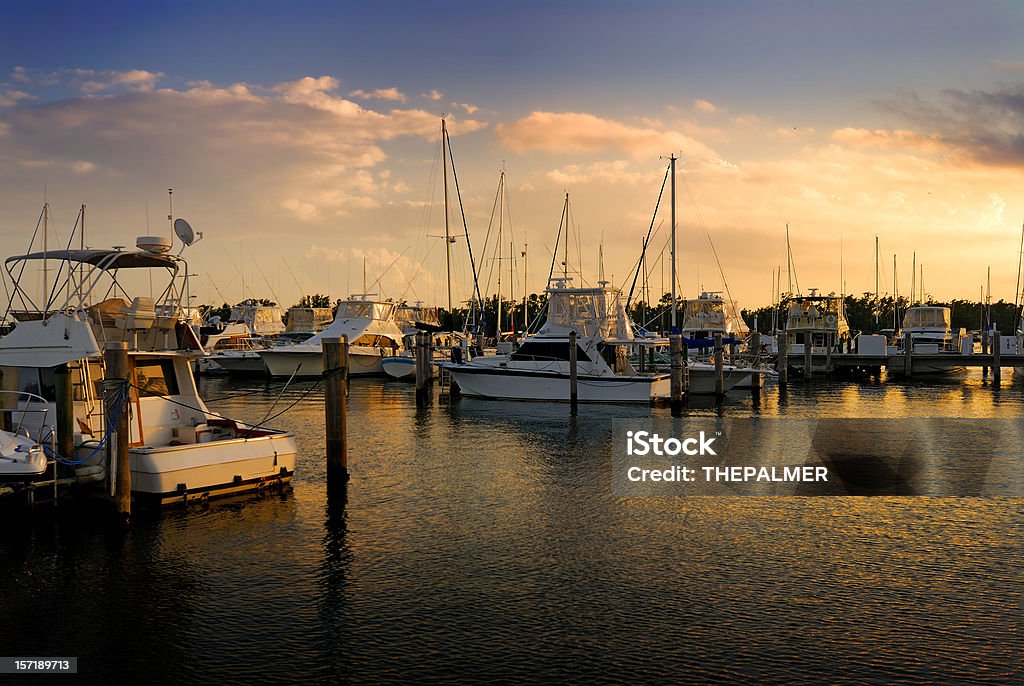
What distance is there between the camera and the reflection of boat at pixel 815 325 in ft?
214

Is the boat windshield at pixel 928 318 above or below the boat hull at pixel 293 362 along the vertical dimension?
above

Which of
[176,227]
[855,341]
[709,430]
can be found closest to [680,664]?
[176,227]

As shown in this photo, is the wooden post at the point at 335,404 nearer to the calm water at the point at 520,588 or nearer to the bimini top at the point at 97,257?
the calm water at the point at 520,588

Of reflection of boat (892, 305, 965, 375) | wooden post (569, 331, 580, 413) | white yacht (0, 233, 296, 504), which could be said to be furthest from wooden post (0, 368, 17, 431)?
reflection of boat (892, 305, 965, 375)

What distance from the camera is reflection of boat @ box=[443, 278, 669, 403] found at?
127 ft

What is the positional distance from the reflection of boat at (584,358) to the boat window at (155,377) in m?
21.8

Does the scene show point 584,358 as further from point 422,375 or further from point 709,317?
point 709,317

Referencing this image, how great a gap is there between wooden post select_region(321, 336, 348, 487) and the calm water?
0.83 meters

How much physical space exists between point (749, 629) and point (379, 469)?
43.6 ft

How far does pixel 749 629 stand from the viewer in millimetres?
11109

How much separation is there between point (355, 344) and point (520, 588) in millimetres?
52120

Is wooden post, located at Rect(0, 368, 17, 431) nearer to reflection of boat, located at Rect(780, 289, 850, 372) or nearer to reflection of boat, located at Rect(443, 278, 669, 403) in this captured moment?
reflection of boat, located at Rect(443, 278, 669, 403)

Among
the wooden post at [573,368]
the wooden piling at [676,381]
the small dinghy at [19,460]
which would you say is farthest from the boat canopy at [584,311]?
the small dinghy at [19,460]

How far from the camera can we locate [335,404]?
19000 millimetres
